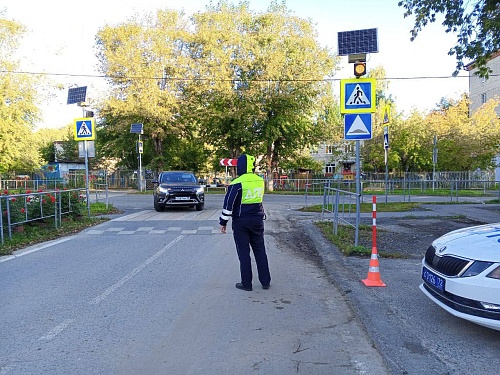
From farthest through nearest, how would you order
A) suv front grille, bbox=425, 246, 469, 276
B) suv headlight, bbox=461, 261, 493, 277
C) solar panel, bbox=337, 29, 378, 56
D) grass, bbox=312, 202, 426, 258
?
grass, bbox=312, 202, 426, 258
solar panel, bbox=337, 29, 378, 56
suv front grille, bbox=425, 246, 469, 276
suv headlight, bbox=461, 261, 493, 277

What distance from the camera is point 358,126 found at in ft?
26.5

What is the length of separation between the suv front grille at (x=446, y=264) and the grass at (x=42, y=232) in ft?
27.0

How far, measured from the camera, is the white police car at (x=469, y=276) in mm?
3881

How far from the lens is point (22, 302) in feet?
18.2

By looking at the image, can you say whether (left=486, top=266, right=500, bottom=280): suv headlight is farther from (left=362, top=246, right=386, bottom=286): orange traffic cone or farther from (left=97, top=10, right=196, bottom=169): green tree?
(left=97, top=10, right=196, bottom=169): green tree

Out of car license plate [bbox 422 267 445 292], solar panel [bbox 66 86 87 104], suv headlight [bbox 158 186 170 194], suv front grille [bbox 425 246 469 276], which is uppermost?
solar panel [bbox 66 86 87 104]

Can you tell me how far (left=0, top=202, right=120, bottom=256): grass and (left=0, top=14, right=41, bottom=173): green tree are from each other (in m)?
25.1

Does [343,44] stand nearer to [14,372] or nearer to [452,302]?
[452,302]

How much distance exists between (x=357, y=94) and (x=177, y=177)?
11659 mm

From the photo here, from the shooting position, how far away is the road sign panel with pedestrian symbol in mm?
8039

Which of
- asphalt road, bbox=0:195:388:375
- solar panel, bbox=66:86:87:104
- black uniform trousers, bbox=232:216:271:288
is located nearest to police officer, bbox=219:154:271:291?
black uniform trousers, bbox=232:216:271:288

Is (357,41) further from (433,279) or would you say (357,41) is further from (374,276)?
(433,279)

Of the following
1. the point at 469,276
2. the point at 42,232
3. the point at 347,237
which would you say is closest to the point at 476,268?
the point at 469,276

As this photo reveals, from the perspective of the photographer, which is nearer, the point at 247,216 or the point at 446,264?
the point at 446,264
